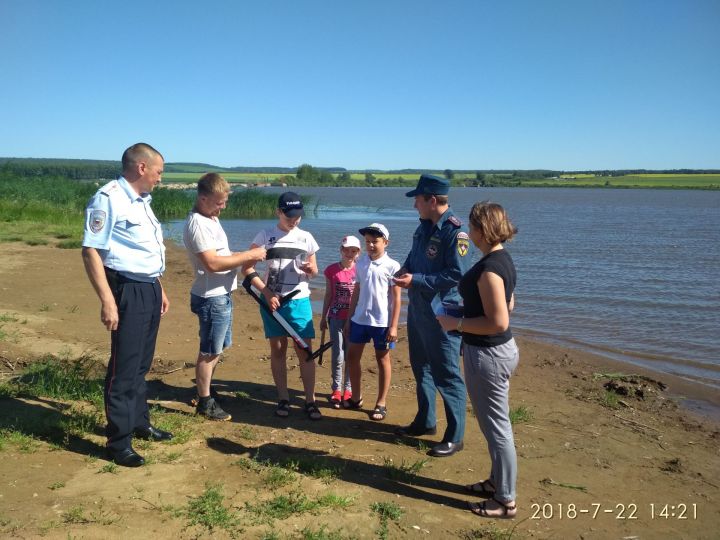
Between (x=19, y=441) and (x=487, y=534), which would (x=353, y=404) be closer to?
(x=487, y=534)

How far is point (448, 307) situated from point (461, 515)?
1.33 meters

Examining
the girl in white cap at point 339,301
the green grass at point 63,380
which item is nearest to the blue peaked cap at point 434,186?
the girl in white cap at point 339,301

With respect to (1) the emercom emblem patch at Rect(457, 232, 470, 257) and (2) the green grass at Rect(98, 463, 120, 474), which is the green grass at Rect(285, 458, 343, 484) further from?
(1) the emercom emblem patch at Rect(457, 232, 470, 257)

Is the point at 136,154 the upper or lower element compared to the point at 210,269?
upper

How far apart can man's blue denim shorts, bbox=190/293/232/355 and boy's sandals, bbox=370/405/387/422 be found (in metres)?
1.56

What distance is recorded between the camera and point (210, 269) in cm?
443

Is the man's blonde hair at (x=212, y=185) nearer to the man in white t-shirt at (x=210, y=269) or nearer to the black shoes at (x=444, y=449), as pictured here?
the man in white t-shirt at (x=210, y=269)

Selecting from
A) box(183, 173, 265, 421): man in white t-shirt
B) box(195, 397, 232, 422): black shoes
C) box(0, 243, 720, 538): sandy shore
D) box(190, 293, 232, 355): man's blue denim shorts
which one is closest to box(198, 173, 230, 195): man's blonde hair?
box(183, 173, 265, 421): man in white t-shirt

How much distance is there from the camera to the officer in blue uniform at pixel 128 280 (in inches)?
145

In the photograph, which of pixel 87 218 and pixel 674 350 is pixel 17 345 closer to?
pixel 87 218

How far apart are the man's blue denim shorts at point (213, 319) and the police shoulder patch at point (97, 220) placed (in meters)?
1.16

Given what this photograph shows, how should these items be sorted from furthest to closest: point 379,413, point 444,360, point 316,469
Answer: point 379,413, point 444,360, point 316,469

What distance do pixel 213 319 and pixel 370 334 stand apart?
1419mm

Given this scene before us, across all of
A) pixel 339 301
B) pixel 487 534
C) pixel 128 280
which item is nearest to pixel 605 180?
pixel 339 301
